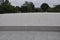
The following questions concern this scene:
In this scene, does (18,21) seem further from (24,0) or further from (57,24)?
(57,24)

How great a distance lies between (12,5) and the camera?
793 cm

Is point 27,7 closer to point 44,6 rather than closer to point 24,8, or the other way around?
point 24,8

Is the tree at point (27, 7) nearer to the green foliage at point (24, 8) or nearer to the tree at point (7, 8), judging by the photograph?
the green foliage at point (24, 8)

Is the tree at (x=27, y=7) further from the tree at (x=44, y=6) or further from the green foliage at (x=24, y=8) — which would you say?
the tree at (x=44, y=6)

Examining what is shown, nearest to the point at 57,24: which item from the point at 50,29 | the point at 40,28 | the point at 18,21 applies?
the point at 50,29
